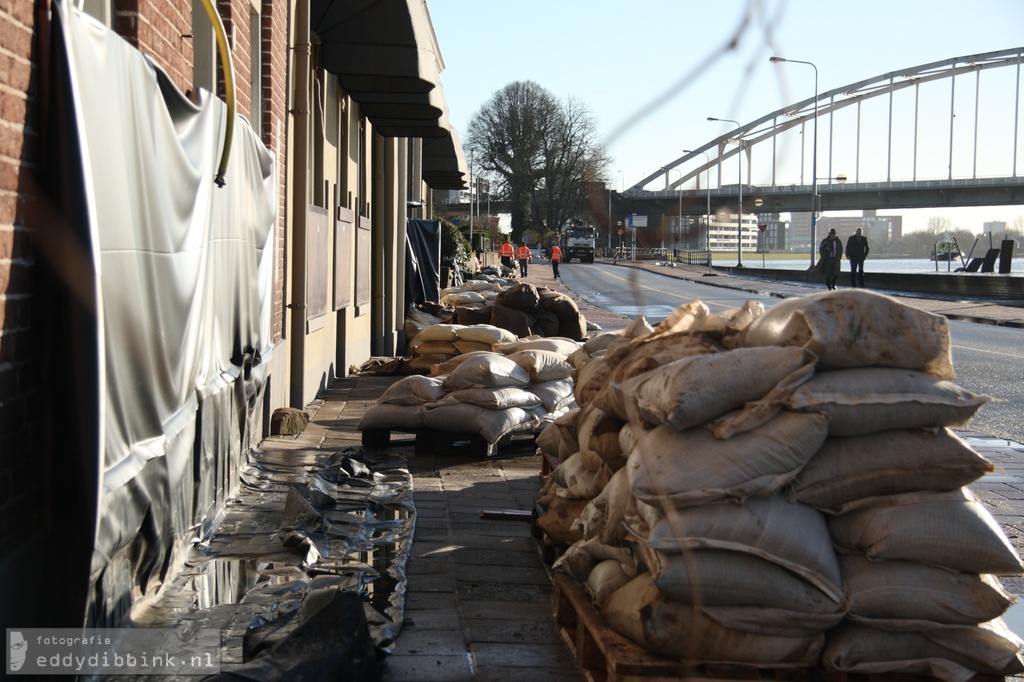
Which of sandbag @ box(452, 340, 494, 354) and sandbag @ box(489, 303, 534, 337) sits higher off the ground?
sandbag @ box(489, 303, 534, 337)

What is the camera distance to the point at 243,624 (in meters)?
3.86

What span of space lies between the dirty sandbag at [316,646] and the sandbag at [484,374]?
14.3 ft

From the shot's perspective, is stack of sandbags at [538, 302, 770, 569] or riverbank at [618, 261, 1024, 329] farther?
riverbank at [618, 261, 1024, 329]

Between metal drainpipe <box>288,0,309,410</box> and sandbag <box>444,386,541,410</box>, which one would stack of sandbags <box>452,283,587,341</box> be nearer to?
metal drainpipe <box>288,0,309,410</box>

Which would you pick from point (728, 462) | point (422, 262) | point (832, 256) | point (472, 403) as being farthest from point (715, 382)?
point (832, 256)

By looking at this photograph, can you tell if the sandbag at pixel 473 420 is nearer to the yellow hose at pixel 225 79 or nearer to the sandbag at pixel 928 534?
the yellow hose at pixel 225 79

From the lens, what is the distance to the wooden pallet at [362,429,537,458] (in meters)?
7.60

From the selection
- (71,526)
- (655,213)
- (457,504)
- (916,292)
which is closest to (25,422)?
(71,526)

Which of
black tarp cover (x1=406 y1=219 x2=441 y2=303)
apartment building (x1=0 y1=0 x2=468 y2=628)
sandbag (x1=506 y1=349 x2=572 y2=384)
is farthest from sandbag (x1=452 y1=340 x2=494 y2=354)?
black tarp cover (x1=406 y1=219 x2=441 y2=303)

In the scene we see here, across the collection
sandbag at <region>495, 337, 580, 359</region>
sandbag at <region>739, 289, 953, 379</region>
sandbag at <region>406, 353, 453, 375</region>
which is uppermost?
sandbag at <region>739, 289, 953, 379</region>

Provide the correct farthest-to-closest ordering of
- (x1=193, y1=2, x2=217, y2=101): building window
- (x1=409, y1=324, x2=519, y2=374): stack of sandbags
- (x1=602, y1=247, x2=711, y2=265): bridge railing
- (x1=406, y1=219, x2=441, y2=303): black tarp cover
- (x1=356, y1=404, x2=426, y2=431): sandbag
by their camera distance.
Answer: (x1=406, y1=219, x2=441, y2=303): black tarp cover
(x1=409, y1=324, x2=519, y2=374): stack of sandbags
(x1=356, y1=404, x2=426, y2=431): sandbag
(x1=193, y1=2, x2=217, y2=101): building window
(x1=602, y1=247, x2=711, y2=265): bridge railing

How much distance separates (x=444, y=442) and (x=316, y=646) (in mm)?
4542

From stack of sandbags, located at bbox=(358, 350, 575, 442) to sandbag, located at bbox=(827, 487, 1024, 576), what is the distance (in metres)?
4.20

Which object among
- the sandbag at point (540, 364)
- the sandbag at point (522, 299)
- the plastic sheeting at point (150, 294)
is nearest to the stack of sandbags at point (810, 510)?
the plastic sheeting at point (150, 294)
